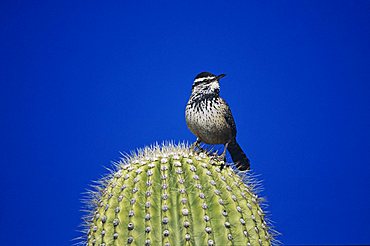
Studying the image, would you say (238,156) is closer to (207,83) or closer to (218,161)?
(207,83)

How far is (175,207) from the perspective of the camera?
2.02 metres

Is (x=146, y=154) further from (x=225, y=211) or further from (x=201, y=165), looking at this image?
(x=225, y=211)

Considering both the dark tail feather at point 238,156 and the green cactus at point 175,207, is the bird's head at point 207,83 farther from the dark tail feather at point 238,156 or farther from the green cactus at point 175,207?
the green cactus at point 175,207

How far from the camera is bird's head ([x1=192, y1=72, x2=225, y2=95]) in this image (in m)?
2.96

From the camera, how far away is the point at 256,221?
85.7 inches

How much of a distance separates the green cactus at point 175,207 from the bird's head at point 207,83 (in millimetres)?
721

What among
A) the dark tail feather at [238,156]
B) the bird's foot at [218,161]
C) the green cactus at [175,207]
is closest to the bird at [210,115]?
the dark tail feather at [238,156]

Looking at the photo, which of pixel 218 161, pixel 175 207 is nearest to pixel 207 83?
pixel 218 161

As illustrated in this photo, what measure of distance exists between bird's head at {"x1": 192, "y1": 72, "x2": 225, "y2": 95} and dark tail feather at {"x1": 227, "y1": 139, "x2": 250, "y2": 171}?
371mm

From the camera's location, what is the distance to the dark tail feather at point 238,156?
9.90 feet

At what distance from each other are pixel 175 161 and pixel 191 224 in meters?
0.36

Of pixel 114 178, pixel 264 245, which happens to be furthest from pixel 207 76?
pixel 264 245

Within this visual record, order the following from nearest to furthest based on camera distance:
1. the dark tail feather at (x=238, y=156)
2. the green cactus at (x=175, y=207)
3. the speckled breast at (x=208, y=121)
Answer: the green cactus at (x=175, y=207), the speckled breast at (x=208, y=121), the dark tail feather at (x=238, y=156)

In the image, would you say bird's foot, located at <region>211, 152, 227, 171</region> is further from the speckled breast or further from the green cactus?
the speckled breast
